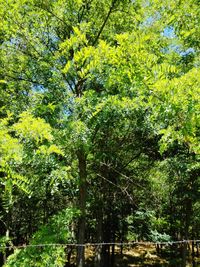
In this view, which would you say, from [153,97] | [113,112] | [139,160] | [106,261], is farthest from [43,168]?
[106,261]

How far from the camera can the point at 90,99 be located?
20.8ft

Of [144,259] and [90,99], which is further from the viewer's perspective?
[144,259]

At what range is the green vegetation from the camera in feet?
A: 11.0

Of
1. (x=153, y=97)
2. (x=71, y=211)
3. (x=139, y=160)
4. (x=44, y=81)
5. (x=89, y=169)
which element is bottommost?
(x=71, y=211)

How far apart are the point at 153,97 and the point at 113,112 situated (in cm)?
349

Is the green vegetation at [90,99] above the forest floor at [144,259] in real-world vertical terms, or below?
above

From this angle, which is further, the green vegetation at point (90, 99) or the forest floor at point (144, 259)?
the forest floor at point (144, 259)

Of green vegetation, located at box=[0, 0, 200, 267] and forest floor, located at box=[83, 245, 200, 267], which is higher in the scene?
green vegetation, located at box=[0, 0, 200, 267]

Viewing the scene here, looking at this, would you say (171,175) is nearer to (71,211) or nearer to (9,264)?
(71,211)

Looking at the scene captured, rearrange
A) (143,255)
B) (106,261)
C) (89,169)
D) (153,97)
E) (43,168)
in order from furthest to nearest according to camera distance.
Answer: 1. (143,255)
2. (106,261)
3. (89,169)
4. (43,168)
5. (153,97)

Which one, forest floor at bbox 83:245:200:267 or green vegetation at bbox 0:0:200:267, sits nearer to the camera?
green vegetation at bbox 0:0:200:267

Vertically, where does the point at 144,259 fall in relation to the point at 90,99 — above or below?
below

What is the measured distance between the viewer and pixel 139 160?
1190 cm

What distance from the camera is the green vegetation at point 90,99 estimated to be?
3354 mm
